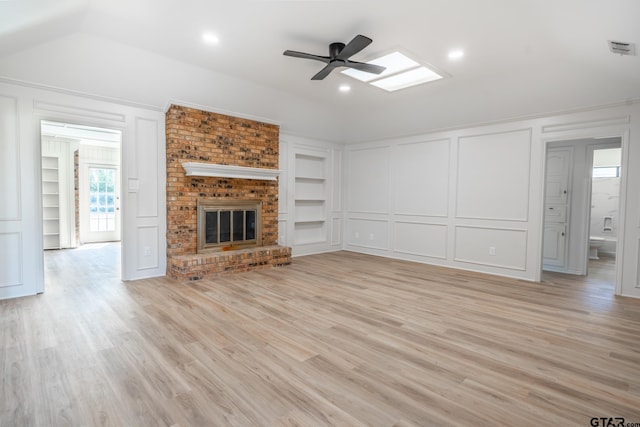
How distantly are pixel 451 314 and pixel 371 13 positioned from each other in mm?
3031

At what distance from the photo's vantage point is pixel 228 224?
5461 mm

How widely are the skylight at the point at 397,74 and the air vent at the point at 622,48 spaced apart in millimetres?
1750

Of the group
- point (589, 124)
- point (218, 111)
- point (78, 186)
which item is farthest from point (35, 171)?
point (589, 124)

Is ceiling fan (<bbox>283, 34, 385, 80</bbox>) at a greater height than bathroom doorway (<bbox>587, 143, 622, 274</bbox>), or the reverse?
ceiling fan (<bbox>283, 34, 385, 80</bbox>)

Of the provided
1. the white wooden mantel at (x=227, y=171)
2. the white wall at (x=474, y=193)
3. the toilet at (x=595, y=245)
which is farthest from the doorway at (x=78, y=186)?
the toilet at (x=595, y=245)

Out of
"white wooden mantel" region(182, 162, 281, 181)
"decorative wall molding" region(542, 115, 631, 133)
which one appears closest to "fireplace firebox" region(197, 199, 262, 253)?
"white wooden mantel" region(182, 162, 281, 181)

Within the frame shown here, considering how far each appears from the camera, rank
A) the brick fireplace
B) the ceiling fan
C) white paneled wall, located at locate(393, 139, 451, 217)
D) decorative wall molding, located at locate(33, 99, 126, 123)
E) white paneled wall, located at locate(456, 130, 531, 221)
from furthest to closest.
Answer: white paneled wall, located at locate(393, 139, 451, 217) → white paneled wall, located at locate(456, 130, 531, 221) → the brick fireplace → decorative wall molding, located at locate(33, 99, 126, 123) → the ceiling fan

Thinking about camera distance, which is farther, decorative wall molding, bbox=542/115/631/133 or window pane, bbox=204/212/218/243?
window pane, bbox=204/212/218/243

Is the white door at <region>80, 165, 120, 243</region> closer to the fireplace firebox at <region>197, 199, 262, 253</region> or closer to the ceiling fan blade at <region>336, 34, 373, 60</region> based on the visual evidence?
the fireplace firebox at <region>197, 199, 262, 253</region>

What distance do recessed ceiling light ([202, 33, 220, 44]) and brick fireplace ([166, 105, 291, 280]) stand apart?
1.50 metres

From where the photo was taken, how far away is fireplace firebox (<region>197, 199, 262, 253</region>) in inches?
202

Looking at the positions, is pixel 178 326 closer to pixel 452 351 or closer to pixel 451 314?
pixel 452 351

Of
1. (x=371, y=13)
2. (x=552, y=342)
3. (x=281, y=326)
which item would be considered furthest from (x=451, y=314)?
(x=371, y=13)

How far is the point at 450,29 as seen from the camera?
10.5 ft
